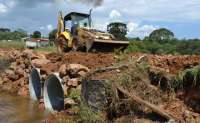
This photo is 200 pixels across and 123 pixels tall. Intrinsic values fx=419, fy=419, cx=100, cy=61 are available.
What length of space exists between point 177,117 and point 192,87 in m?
1.03

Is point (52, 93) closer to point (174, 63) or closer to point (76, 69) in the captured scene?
point (76, 69)

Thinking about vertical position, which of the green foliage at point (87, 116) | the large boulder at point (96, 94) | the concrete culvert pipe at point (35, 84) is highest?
the large boulder at point (96, 94)

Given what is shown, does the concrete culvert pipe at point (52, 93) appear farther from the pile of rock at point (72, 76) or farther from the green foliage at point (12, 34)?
the green foliage at point (12, 34)

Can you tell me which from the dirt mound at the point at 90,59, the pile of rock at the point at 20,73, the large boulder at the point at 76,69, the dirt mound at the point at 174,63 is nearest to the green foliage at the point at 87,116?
the dirt mound at the point at 174,63

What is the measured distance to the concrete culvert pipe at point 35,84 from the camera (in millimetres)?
17756

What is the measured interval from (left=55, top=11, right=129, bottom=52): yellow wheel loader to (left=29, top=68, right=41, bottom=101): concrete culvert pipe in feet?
7.83

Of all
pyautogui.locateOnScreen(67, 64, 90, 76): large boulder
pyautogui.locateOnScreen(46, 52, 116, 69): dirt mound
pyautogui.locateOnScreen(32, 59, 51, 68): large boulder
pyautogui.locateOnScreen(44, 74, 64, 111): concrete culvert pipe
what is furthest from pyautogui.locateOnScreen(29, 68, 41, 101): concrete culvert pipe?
pyautogui.locateOnScreen(67, 64, 90, 76): large boulder

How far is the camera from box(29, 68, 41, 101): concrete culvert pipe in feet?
58.3

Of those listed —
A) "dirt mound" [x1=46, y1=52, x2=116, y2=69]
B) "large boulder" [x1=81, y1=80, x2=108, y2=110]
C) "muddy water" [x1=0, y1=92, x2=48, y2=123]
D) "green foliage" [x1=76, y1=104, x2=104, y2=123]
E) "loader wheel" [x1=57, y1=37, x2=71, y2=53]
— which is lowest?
"muddy water" [x1=0, y1=92, x2=48, y2=123]

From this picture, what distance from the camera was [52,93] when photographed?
1579 centimetres

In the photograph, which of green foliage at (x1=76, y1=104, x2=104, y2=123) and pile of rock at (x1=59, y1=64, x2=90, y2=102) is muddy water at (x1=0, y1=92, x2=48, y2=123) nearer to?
pile of rock at (x1=59, y1=64, x2=90, y2=102)

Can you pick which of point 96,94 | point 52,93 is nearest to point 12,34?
point 52,93

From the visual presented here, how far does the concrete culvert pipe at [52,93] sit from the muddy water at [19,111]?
18.8 inches

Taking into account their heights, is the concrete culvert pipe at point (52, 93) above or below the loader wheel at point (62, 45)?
below
